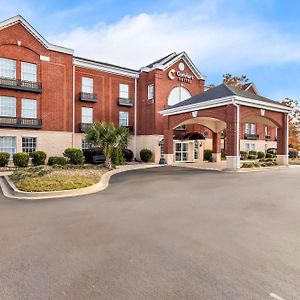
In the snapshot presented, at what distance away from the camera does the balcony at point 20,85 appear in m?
23.1

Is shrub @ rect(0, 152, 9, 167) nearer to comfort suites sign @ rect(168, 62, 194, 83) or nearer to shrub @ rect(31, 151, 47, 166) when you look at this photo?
shrub @ rect(31, 151, 47, 166)

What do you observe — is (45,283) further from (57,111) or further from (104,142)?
(57,111)

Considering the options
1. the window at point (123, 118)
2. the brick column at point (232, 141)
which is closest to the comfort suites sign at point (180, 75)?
the window at point (123, 118)

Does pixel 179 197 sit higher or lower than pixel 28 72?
lower

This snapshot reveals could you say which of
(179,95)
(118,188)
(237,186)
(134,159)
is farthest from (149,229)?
(179,95)

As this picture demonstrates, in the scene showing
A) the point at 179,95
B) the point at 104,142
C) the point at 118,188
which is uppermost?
the point at 179,95

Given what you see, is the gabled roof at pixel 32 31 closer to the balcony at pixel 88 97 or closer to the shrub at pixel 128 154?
the balcony at pixel 88 97

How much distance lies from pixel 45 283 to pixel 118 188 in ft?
27.9

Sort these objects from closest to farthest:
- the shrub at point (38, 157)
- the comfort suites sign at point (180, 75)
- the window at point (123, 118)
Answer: the shrub at point (38, 157) → the window at point (123, 118) → the comfort suites sign at point (180, 75)

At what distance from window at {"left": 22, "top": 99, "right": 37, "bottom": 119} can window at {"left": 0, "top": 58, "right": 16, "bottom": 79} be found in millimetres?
2355

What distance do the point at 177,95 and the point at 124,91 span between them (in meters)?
6.31

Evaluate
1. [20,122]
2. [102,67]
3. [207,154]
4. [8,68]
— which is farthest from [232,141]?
[8,68]

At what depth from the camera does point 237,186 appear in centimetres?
1280

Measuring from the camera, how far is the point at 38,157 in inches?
905
